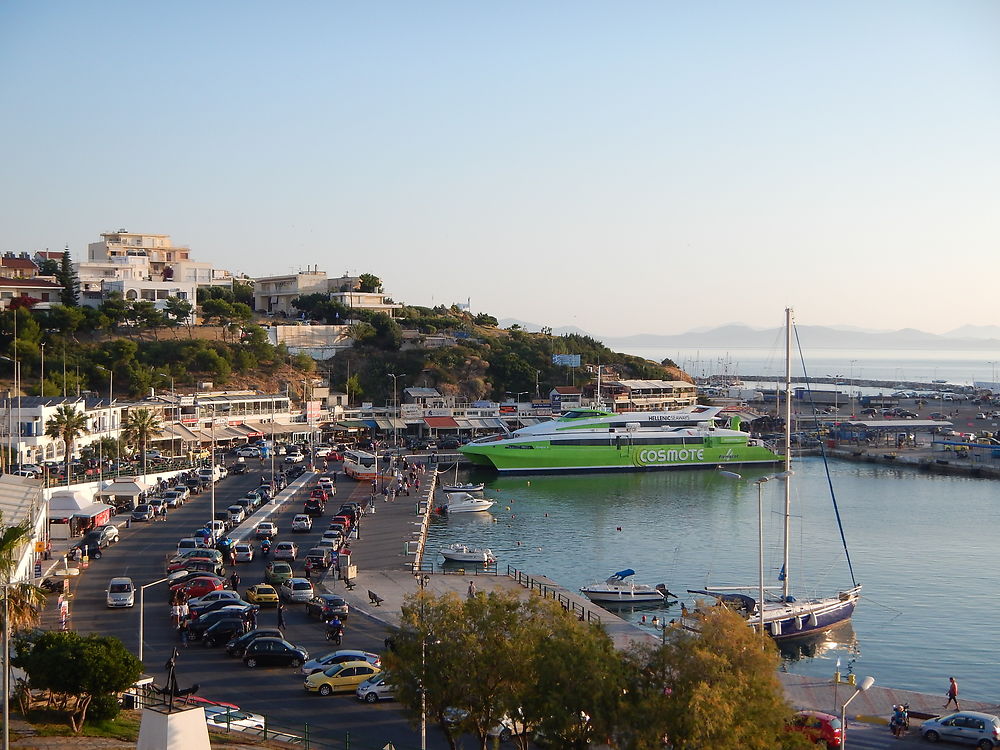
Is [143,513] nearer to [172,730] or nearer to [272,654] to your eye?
[272,654]

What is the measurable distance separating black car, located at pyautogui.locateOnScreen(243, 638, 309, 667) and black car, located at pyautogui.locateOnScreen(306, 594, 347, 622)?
3016 millimetres

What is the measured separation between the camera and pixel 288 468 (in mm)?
51844

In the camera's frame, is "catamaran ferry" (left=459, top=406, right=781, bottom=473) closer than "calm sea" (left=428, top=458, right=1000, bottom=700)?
No

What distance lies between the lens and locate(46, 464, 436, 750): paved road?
16484 mm

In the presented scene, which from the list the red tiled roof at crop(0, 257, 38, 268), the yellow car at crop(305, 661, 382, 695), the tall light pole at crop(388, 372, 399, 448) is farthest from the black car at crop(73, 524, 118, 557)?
the red tiled roof at crop(0, 257, 38, 268)

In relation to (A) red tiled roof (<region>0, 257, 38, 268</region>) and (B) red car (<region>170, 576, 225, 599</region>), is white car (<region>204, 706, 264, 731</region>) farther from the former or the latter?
(A) red tiled roof (<region>0, 257, 38, 268</region>)

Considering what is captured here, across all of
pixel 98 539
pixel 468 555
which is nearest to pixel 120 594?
pixel 98 539

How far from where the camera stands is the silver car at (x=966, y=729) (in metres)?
16.8

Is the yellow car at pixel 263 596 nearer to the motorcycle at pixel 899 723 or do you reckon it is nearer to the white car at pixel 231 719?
the white car at pixel 231 719

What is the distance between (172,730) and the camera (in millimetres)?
12141

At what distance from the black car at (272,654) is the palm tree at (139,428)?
27676 mm

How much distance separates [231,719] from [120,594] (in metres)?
9.52

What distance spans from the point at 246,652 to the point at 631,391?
65181mm

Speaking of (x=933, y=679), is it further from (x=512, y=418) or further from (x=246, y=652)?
(x=512, y=418)
